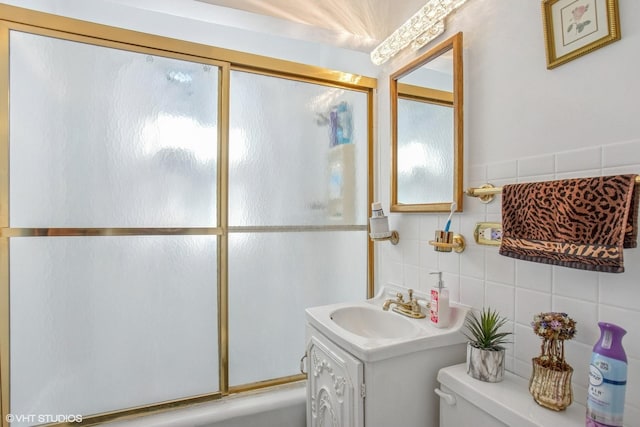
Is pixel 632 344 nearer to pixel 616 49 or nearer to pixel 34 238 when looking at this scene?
pixel 616 49

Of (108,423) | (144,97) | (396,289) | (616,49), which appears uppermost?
(144,97)

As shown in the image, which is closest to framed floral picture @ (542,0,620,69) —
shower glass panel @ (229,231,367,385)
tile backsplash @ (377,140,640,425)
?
tile backsplash @ (377,140,640,425)

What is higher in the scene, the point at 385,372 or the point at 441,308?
the point at 441,308

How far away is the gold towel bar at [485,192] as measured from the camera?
1.03 meters

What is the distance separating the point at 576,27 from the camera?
2.80 ft

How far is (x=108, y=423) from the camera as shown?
1.33 meters

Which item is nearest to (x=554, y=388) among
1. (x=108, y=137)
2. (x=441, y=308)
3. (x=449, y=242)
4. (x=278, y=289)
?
(x=441, y=308)

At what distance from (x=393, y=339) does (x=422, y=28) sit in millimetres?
1201

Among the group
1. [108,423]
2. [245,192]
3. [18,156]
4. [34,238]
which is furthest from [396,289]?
[18,156]

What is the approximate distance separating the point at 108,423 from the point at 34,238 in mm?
Result: 795

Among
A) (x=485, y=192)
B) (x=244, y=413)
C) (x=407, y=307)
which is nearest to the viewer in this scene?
(x=485, y=192)

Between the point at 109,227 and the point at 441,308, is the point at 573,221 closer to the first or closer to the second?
the point at 441,308

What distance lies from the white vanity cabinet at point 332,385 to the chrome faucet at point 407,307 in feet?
1.08

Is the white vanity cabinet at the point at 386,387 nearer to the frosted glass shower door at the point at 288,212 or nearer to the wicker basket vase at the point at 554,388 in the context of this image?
the wicker basket vase at the point at 554,388
